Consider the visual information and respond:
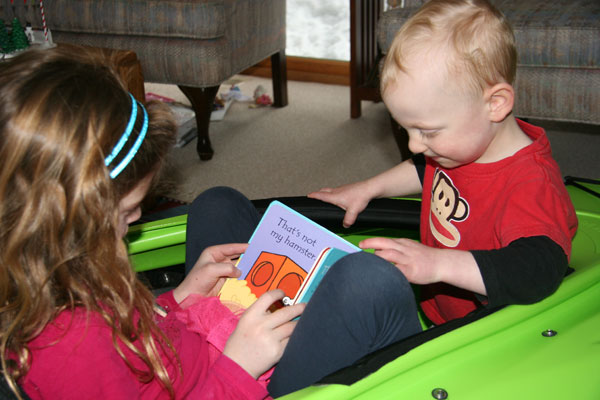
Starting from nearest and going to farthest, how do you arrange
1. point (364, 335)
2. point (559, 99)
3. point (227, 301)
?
point (364, 335)
point (227, 301)
point (559, 99)

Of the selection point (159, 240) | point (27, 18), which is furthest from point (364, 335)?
point (27, 18)

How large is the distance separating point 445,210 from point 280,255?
22 cm

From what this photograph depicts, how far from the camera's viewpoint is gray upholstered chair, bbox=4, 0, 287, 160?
5.34ft

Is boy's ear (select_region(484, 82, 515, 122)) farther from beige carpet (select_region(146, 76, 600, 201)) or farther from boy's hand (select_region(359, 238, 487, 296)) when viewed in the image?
beige carpet (select_region(146, 76, 600, 201))

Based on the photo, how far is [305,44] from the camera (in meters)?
2.45

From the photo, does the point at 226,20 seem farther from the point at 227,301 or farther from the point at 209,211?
the point at 227,301

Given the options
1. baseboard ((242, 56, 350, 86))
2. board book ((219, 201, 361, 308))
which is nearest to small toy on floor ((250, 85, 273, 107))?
baseboard ((242, 56, 350, 86))

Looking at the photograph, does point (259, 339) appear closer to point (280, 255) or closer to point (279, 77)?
point (280, 255)

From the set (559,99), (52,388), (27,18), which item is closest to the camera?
(52,388)

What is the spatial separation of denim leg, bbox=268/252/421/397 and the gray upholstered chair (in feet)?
3.82

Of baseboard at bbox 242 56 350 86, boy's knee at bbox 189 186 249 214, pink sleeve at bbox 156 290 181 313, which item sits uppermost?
boy's knee at bbox 189 186 249 214

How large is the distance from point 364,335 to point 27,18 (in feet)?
5.26

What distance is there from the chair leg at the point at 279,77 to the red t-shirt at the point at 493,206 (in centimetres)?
137

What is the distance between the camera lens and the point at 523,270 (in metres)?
0.59
